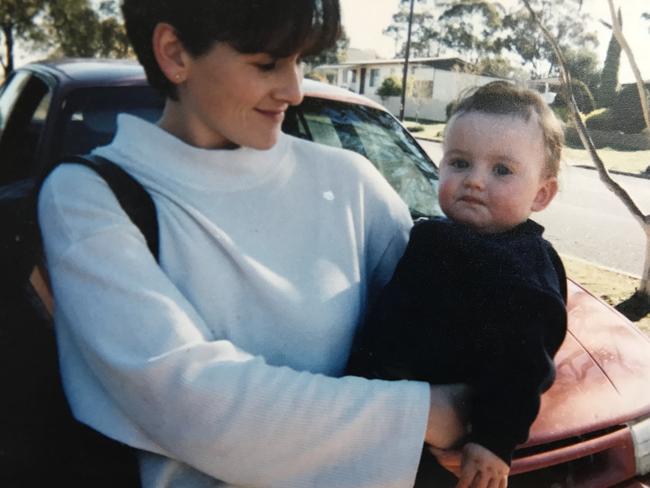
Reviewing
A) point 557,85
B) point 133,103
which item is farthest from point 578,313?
point 557,85

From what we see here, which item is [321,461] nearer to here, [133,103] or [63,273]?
[63,273]

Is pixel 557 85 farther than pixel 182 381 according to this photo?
Yes

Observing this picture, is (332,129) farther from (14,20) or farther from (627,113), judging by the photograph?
(14,20)

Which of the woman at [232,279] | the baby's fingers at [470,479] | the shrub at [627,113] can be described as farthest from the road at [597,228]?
the shrub at [627,113]

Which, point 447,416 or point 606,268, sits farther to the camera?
point 606,268

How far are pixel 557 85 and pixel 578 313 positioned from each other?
3.54 meters

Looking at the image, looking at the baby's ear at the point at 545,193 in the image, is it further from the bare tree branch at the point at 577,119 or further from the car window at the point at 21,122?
the bare tree branch at the point at 577,119

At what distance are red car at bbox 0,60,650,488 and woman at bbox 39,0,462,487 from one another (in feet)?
1.53

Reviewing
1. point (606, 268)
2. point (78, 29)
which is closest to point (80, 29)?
point (78, 29)

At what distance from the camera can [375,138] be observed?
313 cm

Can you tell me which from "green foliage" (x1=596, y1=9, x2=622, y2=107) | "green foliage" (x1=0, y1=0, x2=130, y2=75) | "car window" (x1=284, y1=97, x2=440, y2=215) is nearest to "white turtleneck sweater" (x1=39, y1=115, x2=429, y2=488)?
"car window" (x1=284, y1=97, x2=440, y2=215)

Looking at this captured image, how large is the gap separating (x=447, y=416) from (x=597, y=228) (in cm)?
874

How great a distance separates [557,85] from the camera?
5.05 m

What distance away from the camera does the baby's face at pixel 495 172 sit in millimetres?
1446
